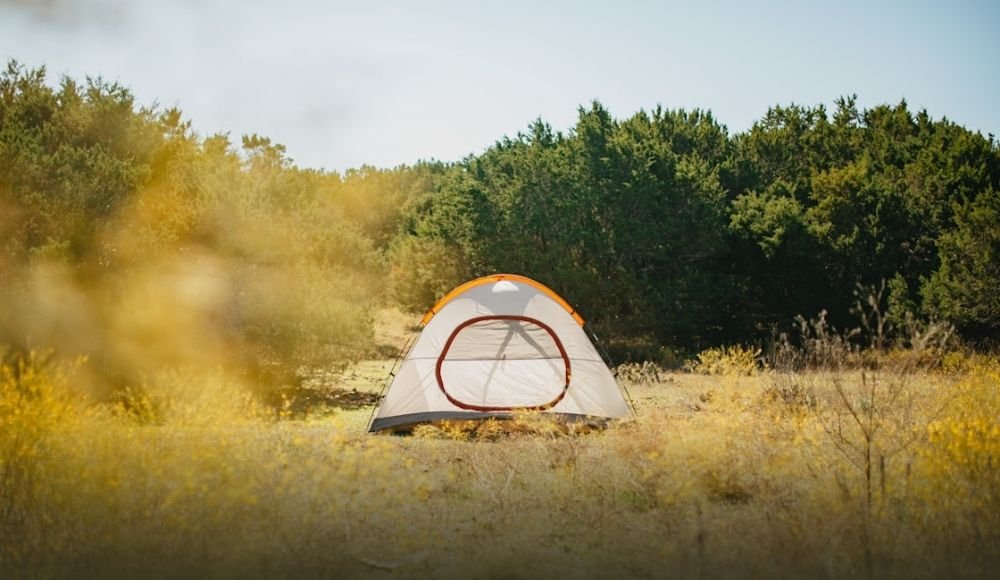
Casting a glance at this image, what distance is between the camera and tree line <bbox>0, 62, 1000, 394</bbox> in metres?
14.7

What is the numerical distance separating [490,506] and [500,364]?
5280 millimetres

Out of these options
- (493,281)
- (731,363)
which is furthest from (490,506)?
(731,363)

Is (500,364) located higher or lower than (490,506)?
higher

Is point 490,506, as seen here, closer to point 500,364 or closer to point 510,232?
point 500,364

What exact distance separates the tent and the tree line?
4.19 m

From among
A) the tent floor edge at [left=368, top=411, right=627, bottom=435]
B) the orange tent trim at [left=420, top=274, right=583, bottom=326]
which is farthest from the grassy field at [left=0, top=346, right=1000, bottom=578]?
the orange tent trim at [left=420, top=274, right=583, bottom=326]

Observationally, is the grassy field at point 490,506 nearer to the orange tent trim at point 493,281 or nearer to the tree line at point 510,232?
A: the orange tent trim at point 493,281

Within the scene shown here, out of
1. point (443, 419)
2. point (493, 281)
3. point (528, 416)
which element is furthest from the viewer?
point (493, 281)

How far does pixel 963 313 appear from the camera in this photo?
2150 cm

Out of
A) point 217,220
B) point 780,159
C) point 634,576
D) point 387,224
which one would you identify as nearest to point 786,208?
point 780,159

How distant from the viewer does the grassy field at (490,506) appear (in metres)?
5.33

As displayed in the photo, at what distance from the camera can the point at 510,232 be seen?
25.8 m

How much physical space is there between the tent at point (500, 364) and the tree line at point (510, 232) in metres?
4.19

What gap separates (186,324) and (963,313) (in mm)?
18812
